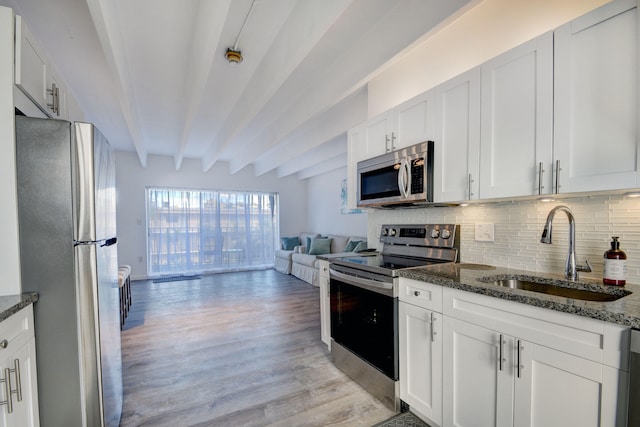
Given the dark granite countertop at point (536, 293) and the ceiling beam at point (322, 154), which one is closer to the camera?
the dark granite countertop at point (536, 293)

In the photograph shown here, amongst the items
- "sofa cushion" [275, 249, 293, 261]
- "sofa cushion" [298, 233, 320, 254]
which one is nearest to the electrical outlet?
"sofa cushion" [298, 233, 320, 254]

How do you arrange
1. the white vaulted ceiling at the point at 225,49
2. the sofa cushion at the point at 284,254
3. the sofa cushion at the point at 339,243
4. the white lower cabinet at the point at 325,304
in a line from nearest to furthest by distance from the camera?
the white vaulted ceiling at the point at 225,49
the white lower cabinet at the point at 325,304
the sofa cushion at the point at 339,243
the sofa cushion at the point at 284,254

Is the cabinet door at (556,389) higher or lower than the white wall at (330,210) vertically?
lower

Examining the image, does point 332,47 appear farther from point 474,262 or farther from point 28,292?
point 28,292

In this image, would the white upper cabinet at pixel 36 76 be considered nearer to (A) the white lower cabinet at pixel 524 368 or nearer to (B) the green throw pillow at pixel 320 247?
(A) the white lower cabinet at pixel 524 368

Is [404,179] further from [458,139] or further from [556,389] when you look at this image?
[556,389]

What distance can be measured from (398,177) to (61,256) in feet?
6.55

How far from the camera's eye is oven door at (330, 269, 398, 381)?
188 cm

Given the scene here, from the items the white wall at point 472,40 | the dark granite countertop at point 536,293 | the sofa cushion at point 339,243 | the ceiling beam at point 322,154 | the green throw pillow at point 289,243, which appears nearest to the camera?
the dark granite countertop at point 536,293

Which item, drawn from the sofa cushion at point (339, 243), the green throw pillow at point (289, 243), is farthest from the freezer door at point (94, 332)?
the green throw pillow at point (289, 243)

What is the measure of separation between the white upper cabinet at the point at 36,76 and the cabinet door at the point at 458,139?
2.26 metres

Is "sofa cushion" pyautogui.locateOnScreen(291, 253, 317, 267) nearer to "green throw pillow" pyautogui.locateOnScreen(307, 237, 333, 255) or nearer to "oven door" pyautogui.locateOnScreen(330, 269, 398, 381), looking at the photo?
"green throw pillow" pyautogui.locateOnScreen(307, 237, 333, 255)

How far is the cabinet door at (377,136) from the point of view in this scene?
2.35 m

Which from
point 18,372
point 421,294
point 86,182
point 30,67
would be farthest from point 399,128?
point 18,372
